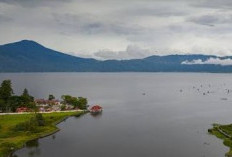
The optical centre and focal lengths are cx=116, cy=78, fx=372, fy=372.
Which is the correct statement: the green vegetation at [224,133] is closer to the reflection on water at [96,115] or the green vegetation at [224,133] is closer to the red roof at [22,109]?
the reflection on water at [96,115]

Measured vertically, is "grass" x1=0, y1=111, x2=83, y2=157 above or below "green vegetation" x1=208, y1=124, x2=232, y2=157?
above

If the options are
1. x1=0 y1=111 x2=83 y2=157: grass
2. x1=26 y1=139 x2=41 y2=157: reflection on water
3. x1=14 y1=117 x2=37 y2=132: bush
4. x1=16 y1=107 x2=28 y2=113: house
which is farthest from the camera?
x1=16 y1=107 x2=28 y2=113: house

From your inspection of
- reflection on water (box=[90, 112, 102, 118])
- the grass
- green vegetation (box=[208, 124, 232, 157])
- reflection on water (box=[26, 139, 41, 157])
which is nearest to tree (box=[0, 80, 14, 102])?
the grass

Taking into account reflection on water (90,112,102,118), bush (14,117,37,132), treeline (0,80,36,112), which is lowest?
reflection on water (90,112,102,118)

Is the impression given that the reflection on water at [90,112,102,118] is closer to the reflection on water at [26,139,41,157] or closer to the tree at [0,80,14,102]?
the tree at [0,80,14,102]

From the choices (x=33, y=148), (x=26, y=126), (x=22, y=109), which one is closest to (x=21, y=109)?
(x=22, y=109)

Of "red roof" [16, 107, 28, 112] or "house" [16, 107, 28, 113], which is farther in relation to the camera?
"red roof" [16, 107, 28, 112]

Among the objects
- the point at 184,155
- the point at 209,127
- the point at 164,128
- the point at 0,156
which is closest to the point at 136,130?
the point at 164,128

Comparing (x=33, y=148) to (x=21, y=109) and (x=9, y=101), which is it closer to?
(x=21, y=109)
